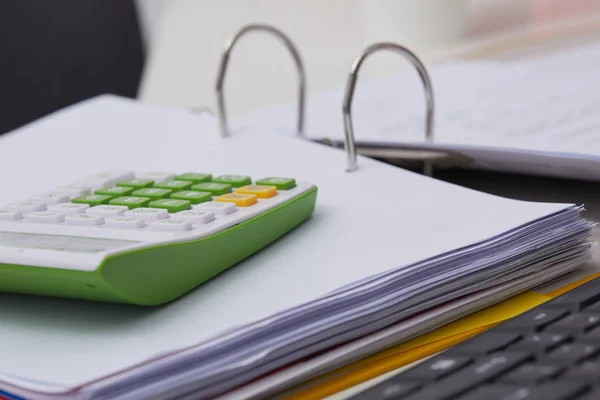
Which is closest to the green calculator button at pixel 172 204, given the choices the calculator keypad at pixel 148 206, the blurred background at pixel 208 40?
the calculator keypad at pixel 148 206

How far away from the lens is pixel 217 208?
375 mm

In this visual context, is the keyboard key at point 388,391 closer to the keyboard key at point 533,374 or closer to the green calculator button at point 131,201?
the keyboard key at point 533,374

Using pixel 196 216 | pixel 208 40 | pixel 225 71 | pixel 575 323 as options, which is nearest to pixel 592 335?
pixel 575 323

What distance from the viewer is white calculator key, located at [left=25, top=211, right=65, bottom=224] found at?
1.25 ft

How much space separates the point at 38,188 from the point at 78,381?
25 centimetres

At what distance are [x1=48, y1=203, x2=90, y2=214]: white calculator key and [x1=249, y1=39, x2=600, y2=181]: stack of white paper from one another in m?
0.21

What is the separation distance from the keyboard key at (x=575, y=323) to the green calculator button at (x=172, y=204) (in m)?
0.17

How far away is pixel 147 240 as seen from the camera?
34 centimetres

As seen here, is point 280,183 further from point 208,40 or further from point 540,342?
point 208,40

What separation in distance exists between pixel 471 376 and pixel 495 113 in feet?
1.18

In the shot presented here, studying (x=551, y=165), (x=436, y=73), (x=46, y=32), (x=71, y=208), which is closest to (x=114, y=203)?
(x=71, y=208)

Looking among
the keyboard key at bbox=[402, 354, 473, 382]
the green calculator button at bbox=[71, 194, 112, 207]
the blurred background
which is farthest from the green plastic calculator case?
the blurred background

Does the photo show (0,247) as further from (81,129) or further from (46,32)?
(46,32)

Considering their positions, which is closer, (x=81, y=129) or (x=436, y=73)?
(x=81, y=129)
